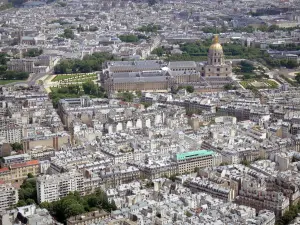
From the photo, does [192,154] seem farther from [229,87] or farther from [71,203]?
[229,87]

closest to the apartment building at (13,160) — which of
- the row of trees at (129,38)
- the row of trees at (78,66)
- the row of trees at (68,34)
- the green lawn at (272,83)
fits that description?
the green lawn at (272,83)

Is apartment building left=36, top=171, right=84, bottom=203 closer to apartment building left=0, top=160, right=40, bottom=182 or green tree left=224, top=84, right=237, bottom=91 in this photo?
apartment building left=0, top=160, right=40, bottom=182

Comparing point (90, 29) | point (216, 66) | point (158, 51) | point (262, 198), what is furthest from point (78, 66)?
point (262, 198)

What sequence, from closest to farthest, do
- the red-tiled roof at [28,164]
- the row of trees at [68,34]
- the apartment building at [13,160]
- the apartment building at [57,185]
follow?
the apartment building at [57,185] < the red-tiled roof at [28,164] < the apartment building at [13,160] < the row of trees at [68,34]

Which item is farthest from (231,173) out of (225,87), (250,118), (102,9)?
(102,9)

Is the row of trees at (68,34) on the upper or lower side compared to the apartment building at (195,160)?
upper

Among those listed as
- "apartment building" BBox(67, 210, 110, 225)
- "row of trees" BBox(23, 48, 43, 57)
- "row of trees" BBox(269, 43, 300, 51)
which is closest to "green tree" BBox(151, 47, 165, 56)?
"row of trees" BBox(269, 43, 300, 51)

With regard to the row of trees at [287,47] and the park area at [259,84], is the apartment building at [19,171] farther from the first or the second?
the row of trees at [287,47]
